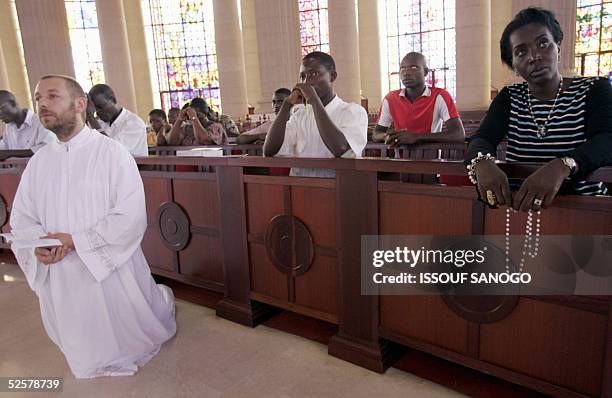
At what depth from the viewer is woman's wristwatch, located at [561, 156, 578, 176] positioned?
1560 mm

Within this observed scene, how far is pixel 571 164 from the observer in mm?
1564

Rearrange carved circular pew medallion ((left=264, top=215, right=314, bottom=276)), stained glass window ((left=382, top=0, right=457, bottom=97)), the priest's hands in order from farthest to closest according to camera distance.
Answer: stained glass window ((left=382, top=0, right=457, bottom=97)) < carved circular pew medallion ((left=264, top=215, right=314, bottom=276)) < the priest's hands

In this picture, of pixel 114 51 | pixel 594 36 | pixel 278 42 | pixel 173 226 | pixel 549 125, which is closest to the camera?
pixel 549 125

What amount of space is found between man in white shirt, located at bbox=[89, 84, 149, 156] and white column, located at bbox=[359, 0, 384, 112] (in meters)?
15.5

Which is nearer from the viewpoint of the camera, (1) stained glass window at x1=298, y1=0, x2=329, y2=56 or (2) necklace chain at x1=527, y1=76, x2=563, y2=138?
(2) necklace chain at x1=527, y1=76, x2=563, y2=138

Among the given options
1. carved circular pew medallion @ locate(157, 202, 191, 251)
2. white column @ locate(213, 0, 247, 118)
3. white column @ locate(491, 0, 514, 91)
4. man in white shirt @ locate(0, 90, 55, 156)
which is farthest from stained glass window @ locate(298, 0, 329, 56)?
carved circular pew medallion @ locate(157, 202, 191, 251)

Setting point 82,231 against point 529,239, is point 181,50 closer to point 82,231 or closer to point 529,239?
point 82,231

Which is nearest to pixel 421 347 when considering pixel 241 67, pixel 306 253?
pixel 306 253

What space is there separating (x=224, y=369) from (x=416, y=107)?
2.63m

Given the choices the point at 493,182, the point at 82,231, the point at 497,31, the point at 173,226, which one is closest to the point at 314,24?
the point at 497,31

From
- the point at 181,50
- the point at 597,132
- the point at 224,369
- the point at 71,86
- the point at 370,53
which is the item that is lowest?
the point at 224,369

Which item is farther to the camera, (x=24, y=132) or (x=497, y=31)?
(x=497, y=31)

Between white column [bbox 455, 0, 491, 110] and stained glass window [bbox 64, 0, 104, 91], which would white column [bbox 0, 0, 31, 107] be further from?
white column [bbox 455, 0, 491, 110]

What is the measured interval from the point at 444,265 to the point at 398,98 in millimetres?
2103
